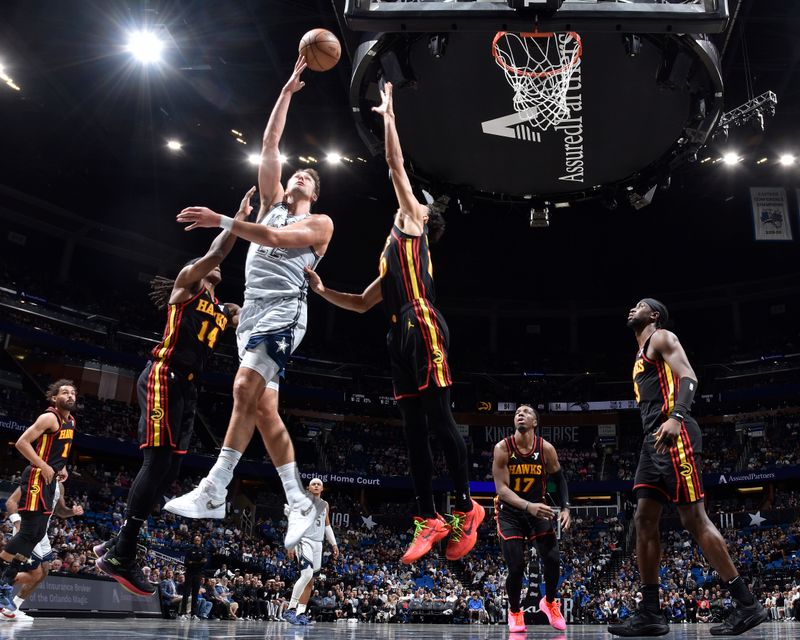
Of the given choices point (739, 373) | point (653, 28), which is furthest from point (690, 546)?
point (653, 28)

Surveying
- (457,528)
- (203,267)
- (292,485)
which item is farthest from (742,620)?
(203,267)

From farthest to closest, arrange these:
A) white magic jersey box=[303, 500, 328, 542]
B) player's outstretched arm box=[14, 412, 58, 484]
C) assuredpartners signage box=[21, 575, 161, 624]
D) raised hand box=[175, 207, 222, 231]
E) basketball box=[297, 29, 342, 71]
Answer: assuredpartners signage box=[21, 575, 161, 624], player's outstretched arm box=[14, 412, 58, 484], white magic jersey box=[303, 500, 328, 542], basketball box=[297, 29, 342, 71], raised hand box=[175, 207, 222, 231]

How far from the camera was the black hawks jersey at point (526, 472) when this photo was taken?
25.1ft

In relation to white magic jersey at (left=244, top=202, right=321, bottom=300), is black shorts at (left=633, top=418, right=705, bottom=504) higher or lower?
lower

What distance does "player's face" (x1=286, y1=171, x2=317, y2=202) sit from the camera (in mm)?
4648

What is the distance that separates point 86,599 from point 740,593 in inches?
432

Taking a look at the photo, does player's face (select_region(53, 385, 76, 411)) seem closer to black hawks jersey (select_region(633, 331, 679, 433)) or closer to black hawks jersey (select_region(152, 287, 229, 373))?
black hawks jersey (select_region(152, 287, 229, 373))

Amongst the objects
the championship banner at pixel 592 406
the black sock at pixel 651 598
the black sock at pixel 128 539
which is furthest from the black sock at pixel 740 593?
the championship banner at pixel 592 406

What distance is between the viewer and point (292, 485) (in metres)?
→ 4.24

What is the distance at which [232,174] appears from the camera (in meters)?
23.6

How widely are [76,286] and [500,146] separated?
23407 mm

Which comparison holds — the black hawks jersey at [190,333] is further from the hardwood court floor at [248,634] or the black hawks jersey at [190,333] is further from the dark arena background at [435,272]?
the hardwood court floor at [248,634]

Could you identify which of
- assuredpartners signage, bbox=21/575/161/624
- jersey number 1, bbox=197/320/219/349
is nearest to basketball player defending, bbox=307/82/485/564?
jersey number 1, bbox=197/320/219/349

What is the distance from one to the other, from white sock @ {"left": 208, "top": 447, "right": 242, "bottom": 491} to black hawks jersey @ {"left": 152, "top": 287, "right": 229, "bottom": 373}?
848mm
